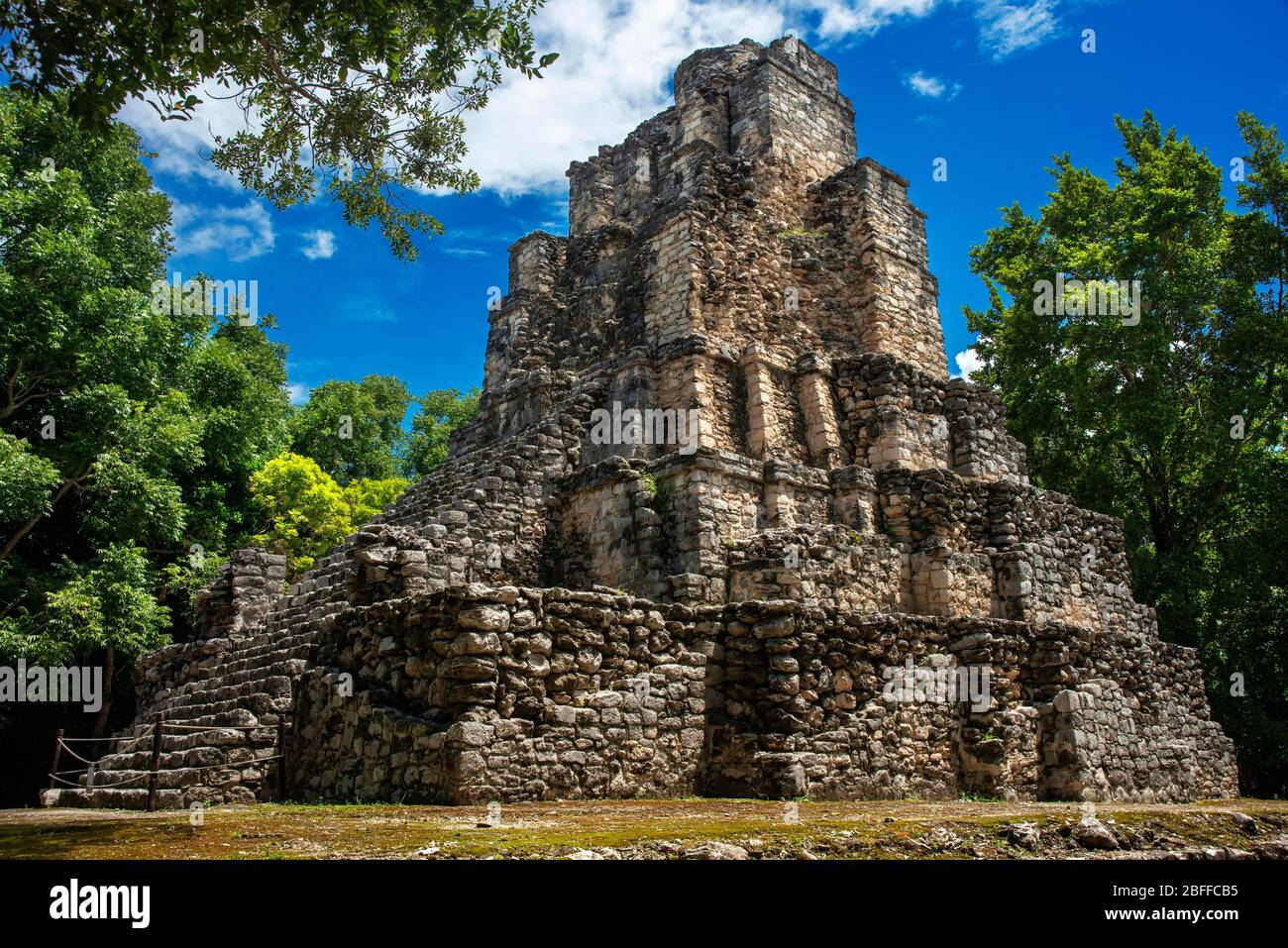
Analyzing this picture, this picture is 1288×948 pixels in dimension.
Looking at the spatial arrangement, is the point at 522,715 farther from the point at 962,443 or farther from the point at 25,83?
the point at 962,443

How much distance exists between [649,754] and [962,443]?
31.1 feet

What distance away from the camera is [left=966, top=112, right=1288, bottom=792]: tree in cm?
2031

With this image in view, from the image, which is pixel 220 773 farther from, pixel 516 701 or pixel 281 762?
pixel 516 701

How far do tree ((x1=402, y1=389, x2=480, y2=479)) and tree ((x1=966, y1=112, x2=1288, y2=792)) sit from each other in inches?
869

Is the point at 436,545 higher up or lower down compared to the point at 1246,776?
higher up

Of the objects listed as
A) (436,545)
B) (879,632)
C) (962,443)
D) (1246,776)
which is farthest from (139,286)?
(1246,776)

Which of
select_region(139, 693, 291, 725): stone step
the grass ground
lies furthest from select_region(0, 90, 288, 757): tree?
the grass ground

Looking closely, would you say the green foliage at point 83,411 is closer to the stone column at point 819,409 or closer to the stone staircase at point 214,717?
the stone staircase at point 214,717

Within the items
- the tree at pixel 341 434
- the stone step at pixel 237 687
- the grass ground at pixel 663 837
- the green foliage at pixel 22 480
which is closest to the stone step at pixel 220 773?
the stone step at pixel 237 687

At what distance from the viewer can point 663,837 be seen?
3.98 m

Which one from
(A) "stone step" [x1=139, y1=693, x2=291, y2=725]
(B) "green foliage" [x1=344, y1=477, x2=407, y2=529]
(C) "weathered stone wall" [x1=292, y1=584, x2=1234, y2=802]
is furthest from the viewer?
(B) "green foliage" [x1=344, y1=477, x2=407, y2=529]

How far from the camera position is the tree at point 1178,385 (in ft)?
66.6

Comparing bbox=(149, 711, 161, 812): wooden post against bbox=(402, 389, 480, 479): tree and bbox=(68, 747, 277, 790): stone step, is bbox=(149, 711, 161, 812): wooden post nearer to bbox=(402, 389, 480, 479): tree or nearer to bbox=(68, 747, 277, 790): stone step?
bbox=(68, 747, 277, 790): stone step

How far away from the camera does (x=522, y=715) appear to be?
23.7ft
